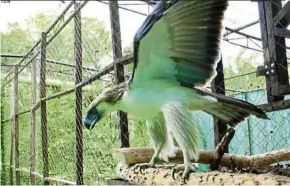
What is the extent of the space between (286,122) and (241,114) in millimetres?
1723

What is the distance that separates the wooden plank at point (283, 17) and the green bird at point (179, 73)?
0.31 meters

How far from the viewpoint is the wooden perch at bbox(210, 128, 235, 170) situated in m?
0.96

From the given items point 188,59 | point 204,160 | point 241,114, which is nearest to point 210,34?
point 188,59

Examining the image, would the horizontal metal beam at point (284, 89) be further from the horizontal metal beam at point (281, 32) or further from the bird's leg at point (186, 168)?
the bird's leg at point (186, 168)

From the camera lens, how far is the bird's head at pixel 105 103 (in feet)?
3.21

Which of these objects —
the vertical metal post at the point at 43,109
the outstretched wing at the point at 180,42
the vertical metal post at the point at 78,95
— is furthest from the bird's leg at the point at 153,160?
the vertical metal post at the point at 43,109

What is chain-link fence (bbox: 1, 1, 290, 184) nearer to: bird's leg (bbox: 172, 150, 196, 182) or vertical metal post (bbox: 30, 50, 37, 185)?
vertical metal post (bbox: 30, 50, 37, 185)

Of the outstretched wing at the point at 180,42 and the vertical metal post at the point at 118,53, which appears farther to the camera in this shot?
the vertical metal post at the point at 118,53

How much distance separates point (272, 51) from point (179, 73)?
313 millimetres

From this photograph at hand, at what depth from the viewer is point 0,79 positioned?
3.96 metres

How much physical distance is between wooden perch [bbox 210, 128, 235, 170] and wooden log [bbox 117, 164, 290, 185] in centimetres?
18

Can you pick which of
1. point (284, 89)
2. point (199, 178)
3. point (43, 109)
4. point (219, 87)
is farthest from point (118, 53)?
point (43, 109)

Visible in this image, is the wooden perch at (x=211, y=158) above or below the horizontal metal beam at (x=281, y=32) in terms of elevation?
below

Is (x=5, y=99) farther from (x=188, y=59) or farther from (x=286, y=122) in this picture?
(x=188, y=59)
